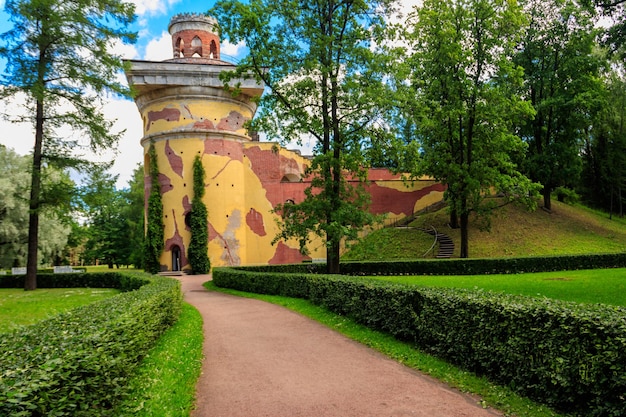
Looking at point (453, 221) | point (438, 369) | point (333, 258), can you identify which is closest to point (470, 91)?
point (453, 221)

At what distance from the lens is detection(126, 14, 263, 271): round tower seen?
2894 cm

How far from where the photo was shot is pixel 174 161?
29453mm

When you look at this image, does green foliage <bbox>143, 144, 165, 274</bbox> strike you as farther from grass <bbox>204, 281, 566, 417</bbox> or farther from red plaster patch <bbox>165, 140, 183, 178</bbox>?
grass <bbox>204, 281, 566, 417</bbox>

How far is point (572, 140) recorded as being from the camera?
32906mm

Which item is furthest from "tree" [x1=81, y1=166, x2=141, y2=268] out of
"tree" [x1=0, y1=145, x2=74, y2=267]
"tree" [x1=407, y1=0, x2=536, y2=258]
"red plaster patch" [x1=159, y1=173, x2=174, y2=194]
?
"tree" [x1=407, y1=0, x2=536, y2=258]

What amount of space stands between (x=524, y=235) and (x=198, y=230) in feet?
68.2

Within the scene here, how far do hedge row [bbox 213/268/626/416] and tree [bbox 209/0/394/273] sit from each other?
718cm

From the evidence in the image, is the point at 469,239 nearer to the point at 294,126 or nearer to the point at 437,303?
the point at 294,126

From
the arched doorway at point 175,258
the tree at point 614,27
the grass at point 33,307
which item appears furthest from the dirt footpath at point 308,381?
the arched doorway at point 175,258

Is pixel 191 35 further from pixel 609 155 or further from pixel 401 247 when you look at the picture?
pixel 609 155

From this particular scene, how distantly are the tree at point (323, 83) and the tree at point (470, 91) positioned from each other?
29.7 feet

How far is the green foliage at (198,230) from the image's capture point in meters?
28.7

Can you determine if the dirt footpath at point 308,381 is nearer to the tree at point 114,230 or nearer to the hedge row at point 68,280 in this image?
the hedge row at point 68,280

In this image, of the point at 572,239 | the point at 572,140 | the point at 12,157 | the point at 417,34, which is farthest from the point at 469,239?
the point at 12,157
